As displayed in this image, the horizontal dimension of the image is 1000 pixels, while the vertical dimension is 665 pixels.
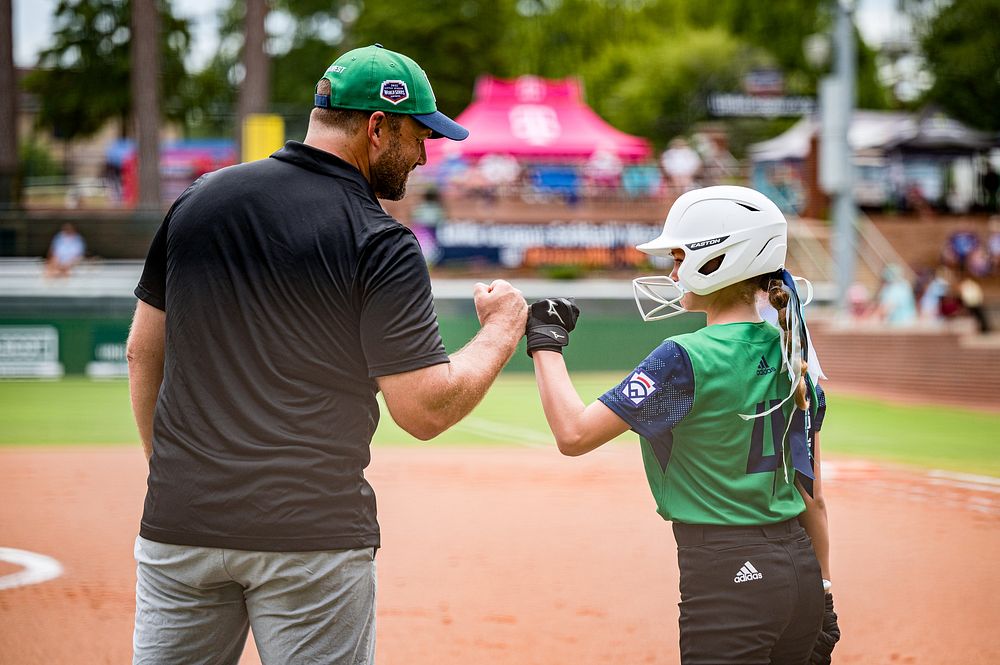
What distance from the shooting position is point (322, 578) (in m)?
2.49

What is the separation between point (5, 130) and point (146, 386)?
27.9 meters

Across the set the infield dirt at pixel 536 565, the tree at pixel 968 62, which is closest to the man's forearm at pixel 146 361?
the infield dirt at pixel 536 565

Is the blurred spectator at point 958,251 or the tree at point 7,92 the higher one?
the tree at point 7,92

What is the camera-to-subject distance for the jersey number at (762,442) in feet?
8.77

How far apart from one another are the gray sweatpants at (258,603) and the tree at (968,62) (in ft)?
130

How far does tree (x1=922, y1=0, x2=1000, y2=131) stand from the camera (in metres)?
38.1

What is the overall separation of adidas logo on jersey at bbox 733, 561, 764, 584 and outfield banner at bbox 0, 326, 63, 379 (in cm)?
1978

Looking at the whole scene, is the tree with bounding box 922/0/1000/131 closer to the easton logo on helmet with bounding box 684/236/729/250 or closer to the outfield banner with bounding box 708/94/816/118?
the outfield banner with bounding box 708/94/816/118

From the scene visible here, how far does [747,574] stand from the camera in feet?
8.54

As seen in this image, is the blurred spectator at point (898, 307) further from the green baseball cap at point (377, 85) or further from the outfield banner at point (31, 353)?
the green baseball cap at point (377, 85)

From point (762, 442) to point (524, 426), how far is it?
42.5 ft

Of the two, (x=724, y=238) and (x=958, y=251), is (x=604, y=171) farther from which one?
(x=724, y=238)

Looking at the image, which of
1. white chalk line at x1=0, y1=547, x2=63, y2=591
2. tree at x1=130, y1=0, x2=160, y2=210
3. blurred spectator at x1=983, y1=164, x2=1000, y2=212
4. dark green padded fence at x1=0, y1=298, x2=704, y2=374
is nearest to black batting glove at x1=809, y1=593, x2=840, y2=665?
white chalk line at x1=0, y1=547, x2=63, y2=591

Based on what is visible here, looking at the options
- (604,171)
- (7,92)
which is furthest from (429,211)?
(7,92)
